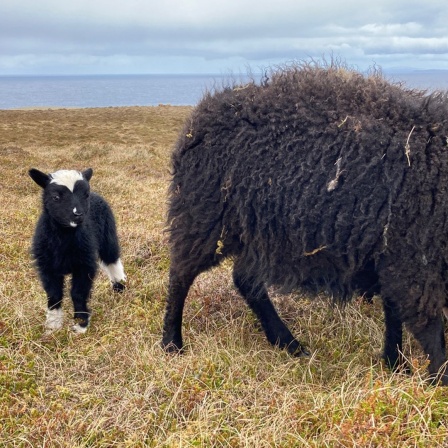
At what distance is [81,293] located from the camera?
16.3 feet

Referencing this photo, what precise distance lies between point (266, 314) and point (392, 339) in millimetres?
1109

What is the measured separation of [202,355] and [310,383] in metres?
0.86

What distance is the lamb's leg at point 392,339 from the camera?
391 centimetres

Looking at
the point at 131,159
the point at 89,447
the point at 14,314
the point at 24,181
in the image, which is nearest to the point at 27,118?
the point at 131,159

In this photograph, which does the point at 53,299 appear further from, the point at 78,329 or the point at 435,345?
the point at 435,345

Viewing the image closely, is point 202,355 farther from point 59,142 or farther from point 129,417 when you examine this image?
point 59,142

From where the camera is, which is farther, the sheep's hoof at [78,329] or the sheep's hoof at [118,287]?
the sheep's hoof at [118,287]

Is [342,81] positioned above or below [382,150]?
above

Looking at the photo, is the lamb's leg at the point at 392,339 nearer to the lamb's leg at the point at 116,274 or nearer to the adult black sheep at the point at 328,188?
the adult black sheep at the point at 328,188

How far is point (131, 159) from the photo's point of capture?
19.0 m

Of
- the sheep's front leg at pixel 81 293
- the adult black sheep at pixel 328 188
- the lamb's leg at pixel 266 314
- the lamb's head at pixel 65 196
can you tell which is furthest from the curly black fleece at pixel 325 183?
the sheep's front leg at pixel 81 293

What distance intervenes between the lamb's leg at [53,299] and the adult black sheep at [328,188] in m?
1.54

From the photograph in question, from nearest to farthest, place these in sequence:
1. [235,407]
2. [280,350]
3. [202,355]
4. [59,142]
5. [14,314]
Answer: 1. [235,407]
2. [202,355]
3. [280,350]
4. [14,314]
5. [59,142]

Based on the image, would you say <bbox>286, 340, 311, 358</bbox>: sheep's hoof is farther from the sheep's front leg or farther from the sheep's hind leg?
the sheep's front leg
